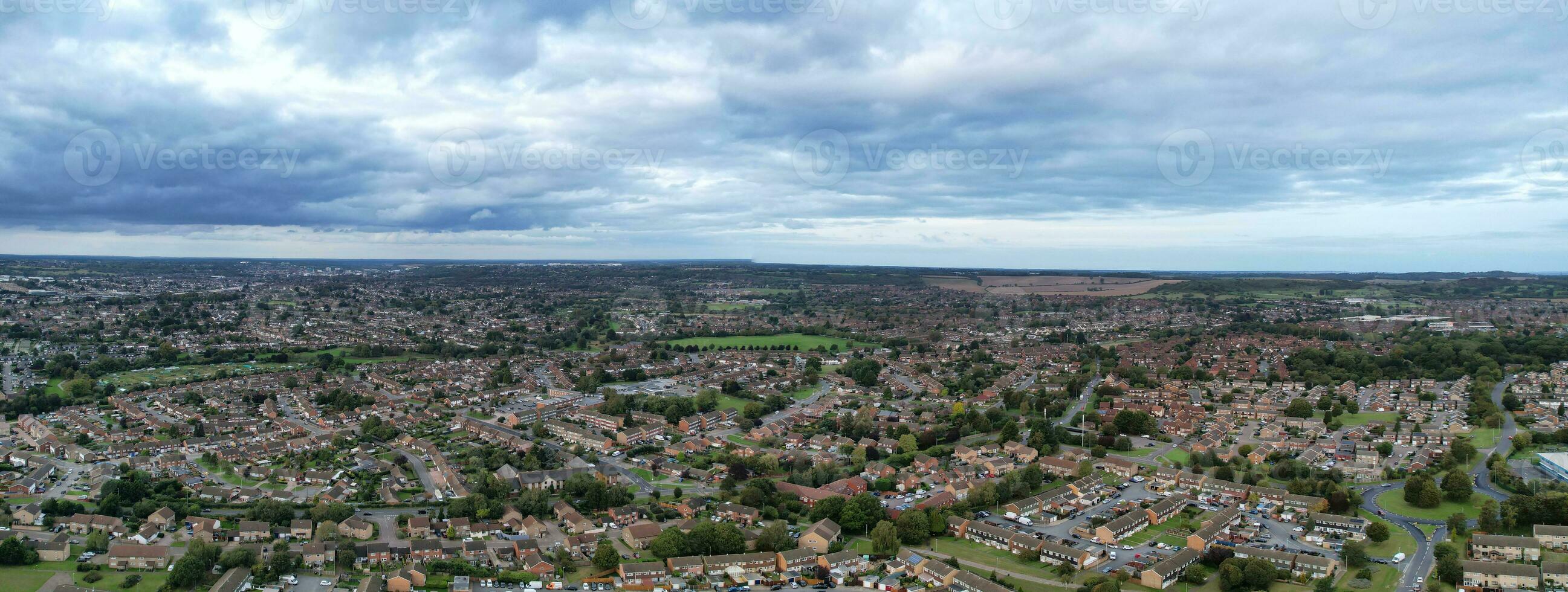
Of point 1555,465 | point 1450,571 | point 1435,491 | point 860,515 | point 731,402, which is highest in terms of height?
point 1555,465

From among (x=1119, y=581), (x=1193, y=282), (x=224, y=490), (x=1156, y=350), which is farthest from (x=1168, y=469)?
(x=1193, y=282)

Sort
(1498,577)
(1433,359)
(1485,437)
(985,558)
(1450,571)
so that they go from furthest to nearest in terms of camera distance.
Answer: (1433,359)
(1485,437)
(985,558)
(1450,571)
(1498,577)

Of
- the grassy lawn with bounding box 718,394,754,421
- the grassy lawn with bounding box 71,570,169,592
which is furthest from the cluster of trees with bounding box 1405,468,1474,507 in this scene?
the grassy lawn with bounding box 71,570,169,592

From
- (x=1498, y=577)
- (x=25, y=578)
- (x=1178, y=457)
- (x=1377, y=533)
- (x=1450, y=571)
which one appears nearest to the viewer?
(x=1498, y=577)

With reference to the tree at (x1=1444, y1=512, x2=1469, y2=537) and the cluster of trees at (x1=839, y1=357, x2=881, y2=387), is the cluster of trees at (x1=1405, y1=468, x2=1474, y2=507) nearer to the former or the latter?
the tree at (x1=1444, y1=512, x2=1469, y2=537)

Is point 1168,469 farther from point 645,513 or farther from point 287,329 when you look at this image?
point 287,329

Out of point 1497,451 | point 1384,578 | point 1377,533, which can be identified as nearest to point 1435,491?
point 1377,533

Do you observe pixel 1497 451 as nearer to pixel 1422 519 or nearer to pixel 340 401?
pixel 1422 519
